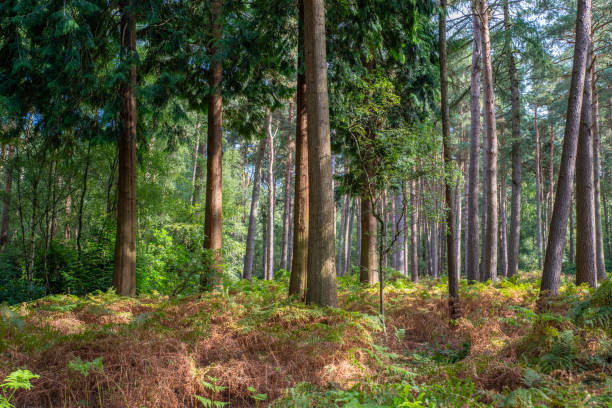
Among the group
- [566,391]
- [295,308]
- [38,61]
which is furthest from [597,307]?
[38,61]

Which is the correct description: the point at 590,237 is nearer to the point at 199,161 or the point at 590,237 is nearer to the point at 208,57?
the point at 208,57

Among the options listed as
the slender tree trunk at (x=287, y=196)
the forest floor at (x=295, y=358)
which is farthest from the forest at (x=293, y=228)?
the slender tree trunk at (x=287, y=196)

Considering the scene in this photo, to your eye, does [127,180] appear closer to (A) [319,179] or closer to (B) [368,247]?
(A) [319,179]

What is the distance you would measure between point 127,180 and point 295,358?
6.65 metres

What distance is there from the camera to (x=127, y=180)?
870cm

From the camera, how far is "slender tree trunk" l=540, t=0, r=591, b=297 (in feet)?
22.8

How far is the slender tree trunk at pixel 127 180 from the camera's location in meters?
A: 8.59

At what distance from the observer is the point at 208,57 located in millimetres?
8773

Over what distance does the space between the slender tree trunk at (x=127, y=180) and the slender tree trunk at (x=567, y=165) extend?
9.21 metres

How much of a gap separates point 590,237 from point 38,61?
13.6m

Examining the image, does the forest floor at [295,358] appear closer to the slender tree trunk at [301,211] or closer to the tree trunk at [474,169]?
the slender tree trunk at [301,211]

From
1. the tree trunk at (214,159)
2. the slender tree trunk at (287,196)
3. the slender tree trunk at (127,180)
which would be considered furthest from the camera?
the slender tree trunk at (287,196)

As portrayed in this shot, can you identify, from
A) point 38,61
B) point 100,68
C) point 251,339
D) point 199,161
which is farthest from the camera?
point 199,161

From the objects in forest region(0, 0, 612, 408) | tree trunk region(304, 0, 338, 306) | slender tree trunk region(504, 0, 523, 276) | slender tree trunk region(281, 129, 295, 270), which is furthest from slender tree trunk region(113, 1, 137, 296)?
slender tree trunk region(504, 0, 523, 276)
